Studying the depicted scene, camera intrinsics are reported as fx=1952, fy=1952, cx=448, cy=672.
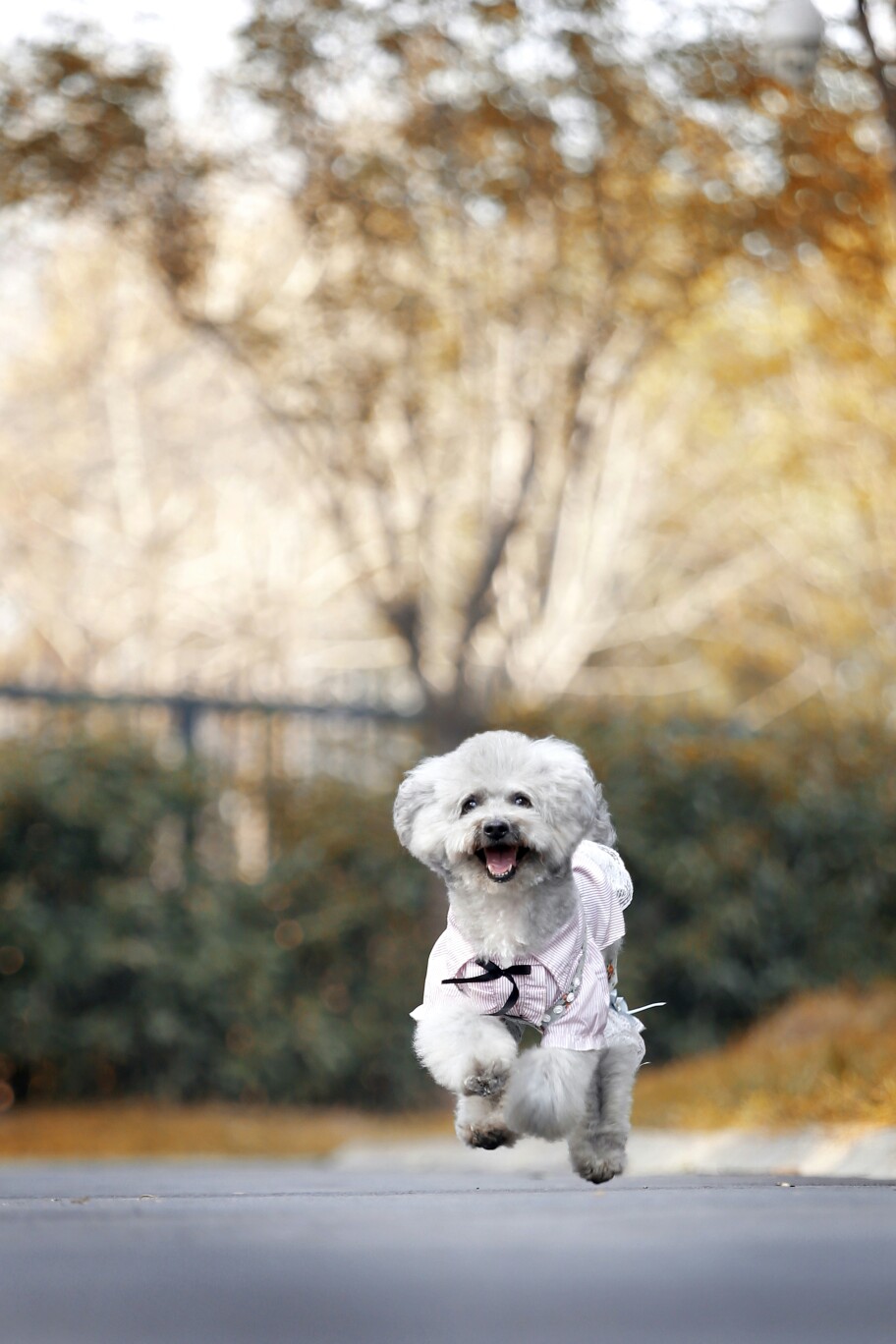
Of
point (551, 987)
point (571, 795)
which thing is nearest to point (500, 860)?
point (571, 795)

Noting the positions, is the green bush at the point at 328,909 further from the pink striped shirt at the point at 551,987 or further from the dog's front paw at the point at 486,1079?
the dog's front paw at the point at 486,1079

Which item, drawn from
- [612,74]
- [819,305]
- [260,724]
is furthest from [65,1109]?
[819,305]

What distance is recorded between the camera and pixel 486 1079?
384 centimetres

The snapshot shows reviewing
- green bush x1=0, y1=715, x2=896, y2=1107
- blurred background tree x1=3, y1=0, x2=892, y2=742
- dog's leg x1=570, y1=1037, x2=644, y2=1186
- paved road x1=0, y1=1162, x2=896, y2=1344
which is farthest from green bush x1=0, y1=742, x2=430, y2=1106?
dog's leg x1=570, y1=1037, x2=644, y2=1186

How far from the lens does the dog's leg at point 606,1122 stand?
4102 millimetres

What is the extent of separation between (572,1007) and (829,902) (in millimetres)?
8650

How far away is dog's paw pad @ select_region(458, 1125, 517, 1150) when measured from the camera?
12.7 ft

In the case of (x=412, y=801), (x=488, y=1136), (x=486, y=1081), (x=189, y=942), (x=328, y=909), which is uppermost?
(x=412, y=801)

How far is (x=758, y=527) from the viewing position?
21.5 meters

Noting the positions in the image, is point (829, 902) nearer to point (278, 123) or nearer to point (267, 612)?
point (278, 123)

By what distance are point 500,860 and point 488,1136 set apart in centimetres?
55

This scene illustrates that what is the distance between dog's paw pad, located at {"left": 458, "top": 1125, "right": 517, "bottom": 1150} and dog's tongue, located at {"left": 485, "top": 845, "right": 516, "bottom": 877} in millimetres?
505

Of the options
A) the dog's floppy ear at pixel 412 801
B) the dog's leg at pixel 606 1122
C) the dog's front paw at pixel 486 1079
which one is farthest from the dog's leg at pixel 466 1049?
the dog's floppy ear at pixel 412 801

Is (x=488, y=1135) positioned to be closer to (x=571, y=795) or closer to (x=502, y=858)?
(x=502, y=858)
